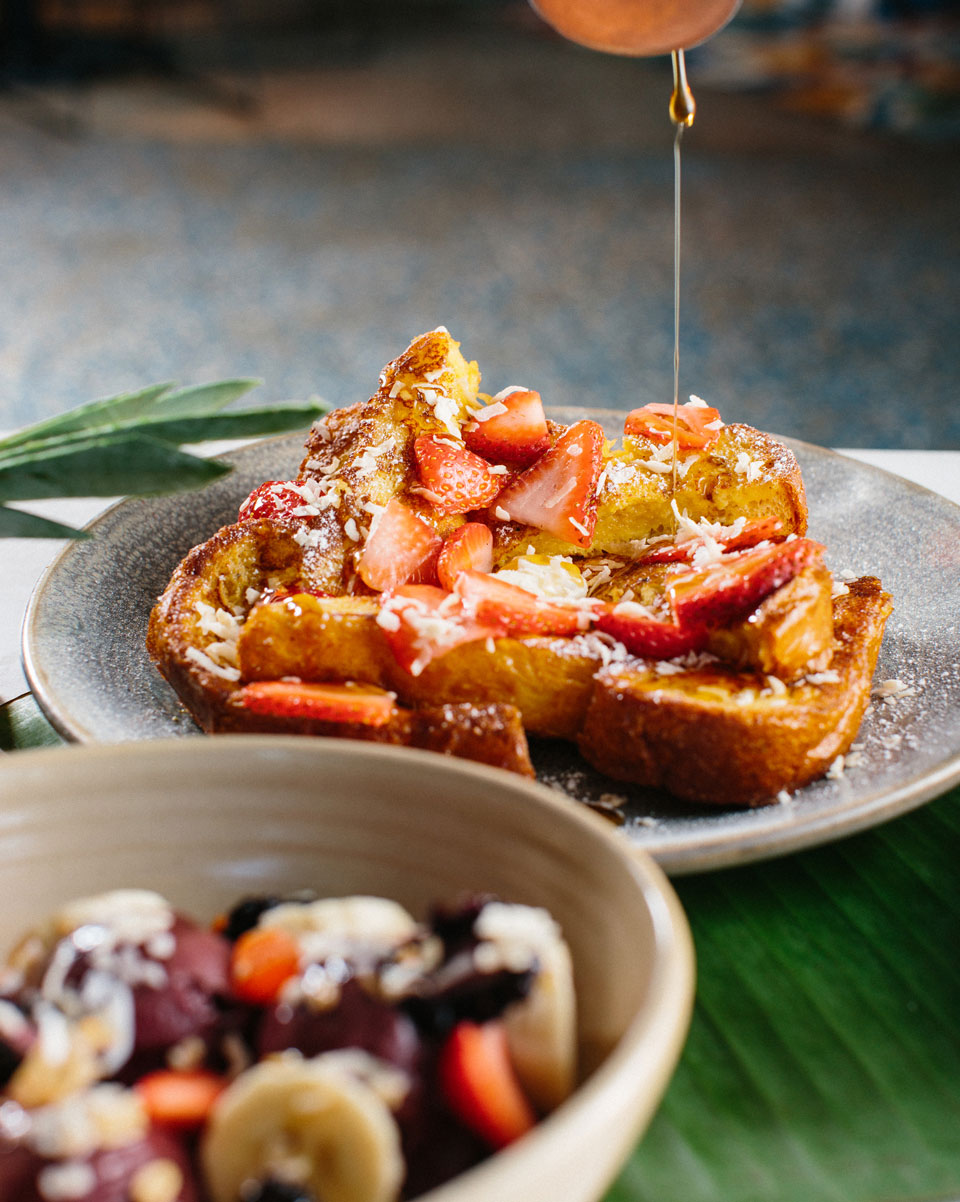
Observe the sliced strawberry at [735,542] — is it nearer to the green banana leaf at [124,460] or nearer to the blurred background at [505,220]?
the green banana leaf at [124,460]

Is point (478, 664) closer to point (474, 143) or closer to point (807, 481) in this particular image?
point (807, 481)

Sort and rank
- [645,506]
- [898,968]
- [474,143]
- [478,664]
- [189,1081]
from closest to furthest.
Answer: [189,1081] < [898,968] < [478,664] < [645,506] < [474,143]

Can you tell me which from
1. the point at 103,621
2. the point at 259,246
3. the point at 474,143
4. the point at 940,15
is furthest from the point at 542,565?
the point at 940,15

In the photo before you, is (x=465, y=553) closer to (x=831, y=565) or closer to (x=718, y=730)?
(x=718, y=730)

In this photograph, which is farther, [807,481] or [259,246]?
[259,246]

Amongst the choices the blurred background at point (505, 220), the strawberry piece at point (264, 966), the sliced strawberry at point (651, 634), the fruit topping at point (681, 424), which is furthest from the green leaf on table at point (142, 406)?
the blurred background at point (505, 220)

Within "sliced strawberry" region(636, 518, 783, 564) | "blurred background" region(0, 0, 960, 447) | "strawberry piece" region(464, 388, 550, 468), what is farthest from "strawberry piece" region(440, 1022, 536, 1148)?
"blurred background" region(0, 0, 960, 447)
